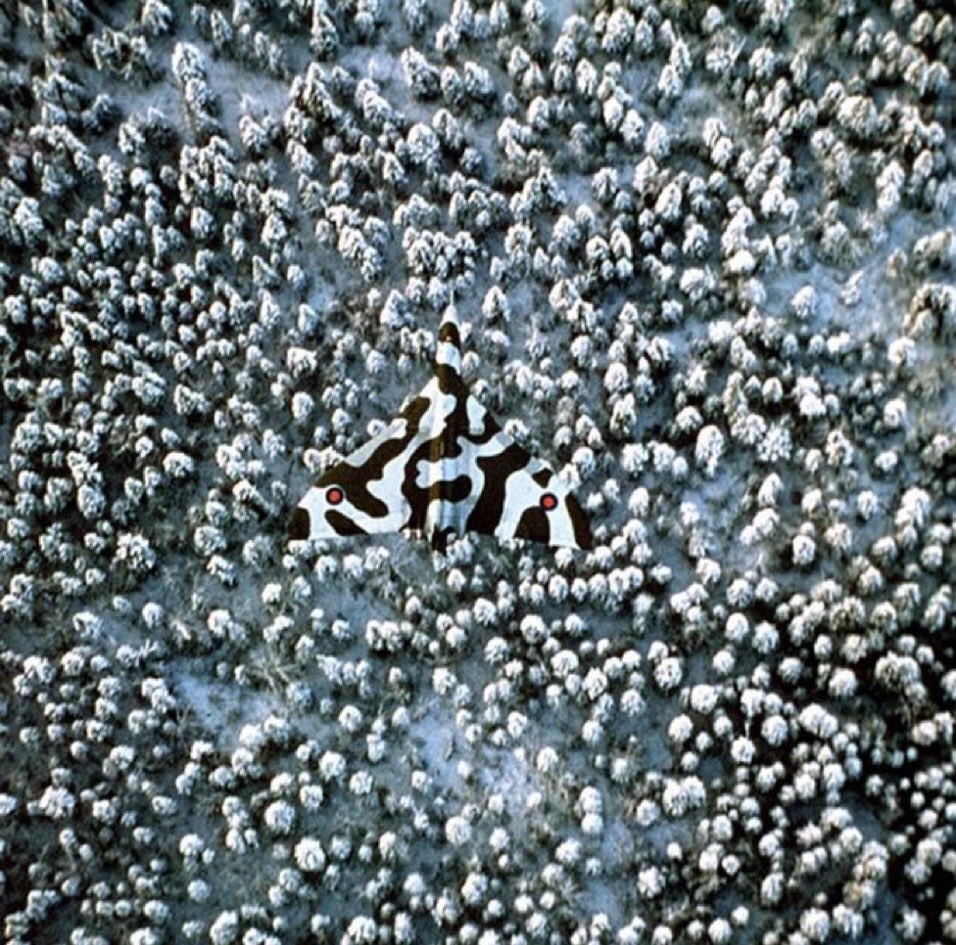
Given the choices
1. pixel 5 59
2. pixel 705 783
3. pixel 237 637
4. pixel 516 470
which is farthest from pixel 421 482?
pixel 5 59

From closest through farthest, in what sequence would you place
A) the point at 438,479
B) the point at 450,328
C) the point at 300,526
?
the point at 438,479
the point at 300,526
the point at 450,328

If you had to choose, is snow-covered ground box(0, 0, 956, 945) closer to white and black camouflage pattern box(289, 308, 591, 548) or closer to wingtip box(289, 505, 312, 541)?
wingtip box(289, 505, 312, 541)

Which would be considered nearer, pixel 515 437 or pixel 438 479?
pixel 438 479

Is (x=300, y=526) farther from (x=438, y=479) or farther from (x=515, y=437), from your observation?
(x=515, y=437)

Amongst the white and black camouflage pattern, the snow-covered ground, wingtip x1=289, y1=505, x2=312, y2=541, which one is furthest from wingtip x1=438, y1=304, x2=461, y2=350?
wingtip x1=289, y1=505, x2=312, y2=541

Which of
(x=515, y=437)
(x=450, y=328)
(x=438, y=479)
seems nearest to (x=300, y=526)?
(x=438, y=479)
